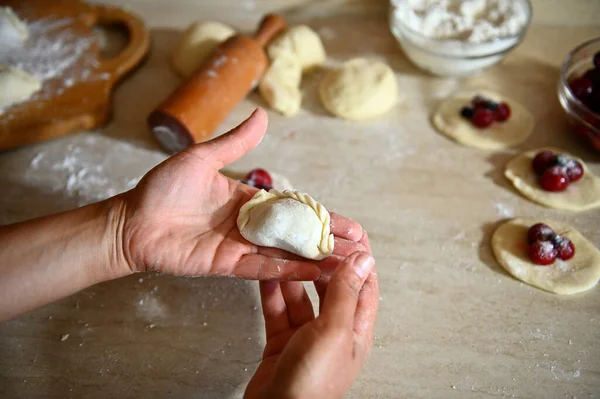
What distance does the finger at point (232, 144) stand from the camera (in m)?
1.40

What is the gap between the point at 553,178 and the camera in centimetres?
169

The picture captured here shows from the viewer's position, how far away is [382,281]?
1.58 metres

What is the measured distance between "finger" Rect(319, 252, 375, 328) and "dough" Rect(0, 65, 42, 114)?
5.13 feet

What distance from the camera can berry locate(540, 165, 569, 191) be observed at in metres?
1.68

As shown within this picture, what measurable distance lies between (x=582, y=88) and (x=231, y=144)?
1.31 metres

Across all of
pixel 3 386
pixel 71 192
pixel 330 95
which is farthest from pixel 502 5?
pixel 3 386

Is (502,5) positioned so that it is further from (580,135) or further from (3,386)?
(3,386)

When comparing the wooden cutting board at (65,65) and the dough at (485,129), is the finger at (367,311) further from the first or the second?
the wooden cutting board at (65,65)

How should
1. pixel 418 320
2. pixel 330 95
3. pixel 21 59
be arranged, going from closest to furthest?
1. pixel 418 320
2. pixel 330 95
3. pixel 21 59

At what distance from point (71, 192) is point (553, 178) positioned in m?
1.70

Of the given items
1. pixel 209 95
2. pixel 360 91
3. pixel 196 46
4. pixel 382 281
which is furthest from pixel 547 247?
pixel 196 46

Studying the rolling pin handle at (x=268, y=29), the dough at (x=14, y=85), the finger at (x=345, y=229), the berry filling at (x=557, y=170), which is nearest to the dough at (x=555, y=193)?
the berry filling at (x=557, y=170)

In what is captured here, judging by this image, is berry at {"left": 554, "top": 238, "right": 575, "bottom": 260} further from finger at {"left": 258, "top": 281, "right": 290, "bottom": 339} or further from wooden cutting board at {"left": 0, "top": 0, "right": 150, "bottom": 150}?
wooden cutting board at {"left": 0, "top": 0, "right": 150, "bottom": 150}

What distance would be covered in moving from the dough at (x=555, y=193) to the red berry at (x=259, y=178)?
87cm
